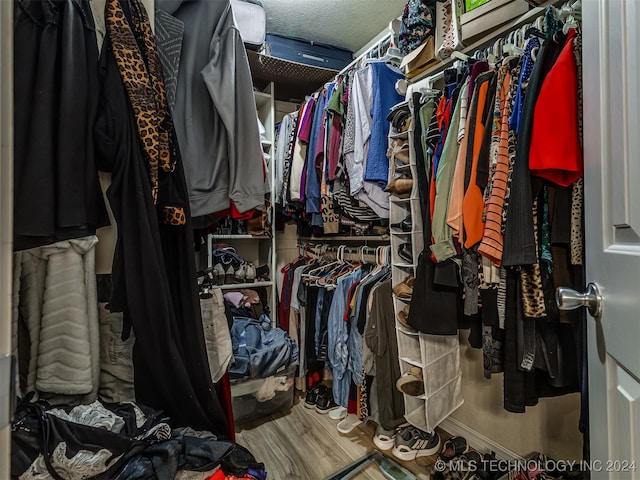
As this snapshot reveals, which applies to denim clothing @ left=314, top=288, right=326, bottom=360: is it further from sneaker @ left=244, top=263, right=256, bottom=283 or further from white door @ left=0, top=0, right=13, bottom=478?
white door @ left=0, top=0, right=13, bottom=478

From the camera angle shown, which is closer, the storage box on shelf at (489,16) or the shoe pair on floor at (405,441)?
the storage box on shelf at (489,16)

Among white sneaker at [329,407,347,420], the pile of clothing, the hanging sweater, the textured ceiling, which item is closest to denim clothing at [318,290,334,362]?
white sneaker at [329,407,347,420]

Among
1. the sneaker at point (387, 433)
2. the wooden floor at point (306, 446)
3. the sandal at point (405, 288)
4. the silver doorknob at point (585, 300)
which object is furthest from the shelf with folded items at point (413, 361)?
the silver doorknob at point (585, 300)

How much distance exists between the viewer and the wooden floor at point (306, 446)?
61.4 inches

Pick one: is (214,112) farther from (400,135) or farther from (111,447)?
(111,447)

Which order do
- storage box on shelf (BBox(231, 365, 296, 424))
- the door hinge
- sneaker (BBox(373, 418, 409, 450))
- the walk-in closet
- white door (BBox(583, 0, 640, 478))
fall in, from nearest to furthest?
the door hinge, white door (BBox(583, 0, 640, 478)), the walk-in closet, sneaker (BBox(373, 418, 409, 450)), storage box on shelf (BBox(231, 365, 296, 424))

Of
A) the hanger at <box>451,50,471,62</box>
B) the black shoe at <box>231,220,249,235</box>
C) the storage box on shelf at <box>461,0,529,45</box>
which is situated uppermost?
the storage box on shelf at <box>461,0,529,45</box>

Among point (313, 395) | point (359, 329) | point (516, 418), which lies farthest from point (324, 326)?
point (516, 418)

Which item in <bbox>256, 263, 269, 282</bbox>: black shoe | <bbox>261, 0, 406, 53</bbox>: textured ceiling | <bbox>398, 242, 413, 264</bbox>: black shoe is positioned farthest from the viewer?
<bbox>256, 263, 269, 282</bbox>: black shoe

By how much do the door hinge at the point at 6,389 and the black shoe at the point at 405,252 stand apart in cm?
140

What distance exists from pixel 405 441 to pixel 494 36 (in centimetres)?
182

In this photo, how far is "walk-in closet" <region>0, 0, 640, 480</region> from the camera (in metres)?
0.60

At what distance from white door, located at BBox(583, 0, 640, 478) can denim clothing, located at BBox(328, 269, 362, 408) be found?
1311 millimetres

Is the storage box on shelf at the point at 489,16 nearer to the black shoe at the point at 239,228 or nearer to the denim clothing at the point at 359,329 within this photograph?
the denim clothing at the point at 359,329
